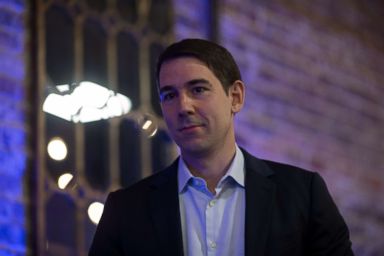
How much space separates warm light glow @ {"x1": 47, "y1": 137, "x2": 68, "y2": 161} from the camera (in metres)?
3.01

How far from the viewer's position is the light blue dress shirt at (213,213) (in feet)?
5.95

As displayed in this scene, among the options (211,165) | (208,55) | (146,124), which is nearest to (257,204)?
(211,165)

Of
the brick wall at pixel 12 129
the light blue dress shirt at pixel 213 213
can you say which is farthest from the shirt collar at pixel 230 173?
the brick wall at pixel 12 129

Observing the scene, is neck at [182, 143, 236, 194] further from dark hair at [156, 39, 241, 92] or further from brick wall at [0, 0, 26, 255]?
brick wall at [0, 0, 26, 255]

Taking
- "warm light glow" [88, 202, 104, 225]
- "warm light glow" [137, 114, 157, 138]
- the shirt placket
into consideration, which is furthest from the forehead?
"warm light glow" [137, 114, 157, 138]

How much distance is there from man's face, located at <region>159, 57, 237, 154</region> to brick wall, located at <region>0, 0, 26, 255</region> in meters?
1.12

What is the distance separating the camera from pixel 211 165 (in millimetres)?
1909

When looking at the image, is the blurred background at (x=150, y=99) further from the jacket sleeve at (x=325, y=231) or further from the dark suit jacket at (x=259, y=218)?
the jacket sleeve at (x=325, y=231)

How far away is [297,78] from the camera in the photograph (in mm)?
4395

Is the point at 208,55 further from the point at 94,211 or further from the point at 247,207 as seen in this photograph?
the point at 94,211

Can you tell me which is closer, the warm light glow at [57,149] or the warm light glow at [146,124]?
the warm light glow at [57,149]

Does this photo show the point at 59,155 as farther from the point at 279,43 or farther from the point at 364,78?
the point at 364,78

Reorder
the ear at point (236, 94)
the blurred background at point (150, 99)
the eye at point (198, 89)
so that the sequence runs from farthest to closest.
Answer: the blurred background at point (150, 99)
the ear at point (236, 94)
the eye at point (198, 89)

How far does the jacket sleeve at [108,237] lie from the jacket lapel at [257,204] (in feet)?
0.98
